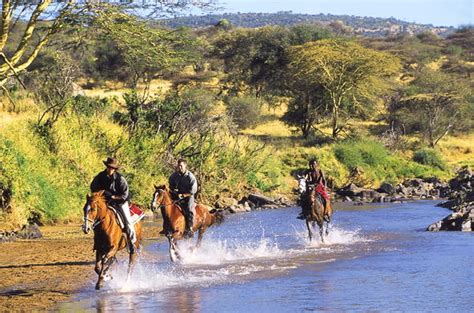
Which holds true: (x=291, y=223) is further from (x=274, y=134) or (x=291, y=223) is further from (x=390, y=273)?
(x=274, y=134)

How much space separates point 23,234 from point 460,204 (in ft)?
53.2

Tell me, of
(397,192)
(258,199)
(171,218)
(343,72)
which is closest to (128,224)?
(171,218)

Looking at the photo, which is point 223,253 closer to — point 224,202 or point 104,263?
point 104,263

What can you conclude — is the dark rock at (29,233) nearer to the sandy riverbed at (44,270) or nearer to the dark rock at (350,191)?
the sandy riverbed at (44,270)

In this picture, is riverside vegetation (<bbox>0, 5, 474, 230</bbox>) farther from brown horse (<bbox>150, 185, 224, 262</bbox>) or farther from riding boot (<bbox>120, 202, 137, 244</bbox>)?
riding boot (<bbox>120, 202, 137, 244</bbox>)

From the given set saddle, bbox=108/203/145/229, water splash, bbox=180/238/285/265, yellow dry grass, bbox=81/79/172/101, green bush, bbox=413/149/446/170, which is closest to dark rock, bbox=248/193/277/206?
water splash, bbox=180/238/285/265

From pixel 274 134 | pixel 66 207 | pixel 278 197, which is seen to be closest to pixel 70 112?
pixel 66 207

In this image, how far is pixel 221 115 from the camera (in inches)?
1389

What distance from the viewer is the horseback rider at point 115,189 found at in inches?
491

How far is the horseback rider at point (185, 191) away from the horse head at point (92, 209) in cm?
347

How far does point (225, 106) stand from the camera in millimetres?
53781

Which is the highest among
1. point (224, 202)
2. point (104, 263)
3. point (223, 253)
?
point (104, 263)

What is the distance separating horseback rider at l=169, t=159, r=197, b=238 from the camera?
610 inches

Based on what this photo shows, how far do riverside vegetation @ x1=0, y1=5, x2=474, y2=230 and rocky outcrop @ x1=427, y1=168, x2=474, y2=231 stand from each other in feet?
11.1
